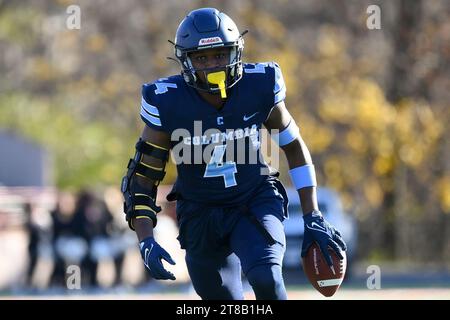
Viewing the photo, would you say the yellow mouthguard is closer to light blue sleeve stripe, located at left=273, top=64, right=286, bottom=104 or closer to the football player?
the football player

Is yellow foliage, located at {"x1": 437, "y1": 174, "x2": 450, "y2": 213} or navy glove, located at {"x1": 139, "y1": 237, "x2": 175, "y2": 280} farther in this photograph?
yellow foliage, located at {"x1": 437, "y1": 174, "x2": 450, "y2": 213}

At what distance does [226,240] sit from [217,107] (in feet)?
2.33

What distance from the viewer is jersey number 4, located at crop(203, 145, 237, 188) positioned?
19.5 feet

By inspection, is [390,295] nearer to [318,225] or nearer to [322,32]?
[318,225]

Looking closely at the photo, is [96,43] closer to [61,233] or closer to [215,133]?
[61,233]

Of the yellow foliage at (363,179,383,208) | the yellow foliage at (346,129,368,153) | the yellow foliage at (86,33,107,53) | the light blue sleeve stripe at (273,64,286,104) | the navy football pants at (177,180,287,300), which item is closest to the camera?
the navy football pants at (177,180,287,300)

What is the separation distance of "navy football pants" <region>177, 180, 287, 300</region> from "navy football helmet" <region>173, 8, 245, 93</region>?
0.63 m

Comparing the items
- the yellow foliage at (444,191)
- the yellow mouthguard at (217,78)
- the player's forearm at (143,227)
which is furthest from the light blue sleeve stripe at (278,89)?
the yellow foliage at (444,191)

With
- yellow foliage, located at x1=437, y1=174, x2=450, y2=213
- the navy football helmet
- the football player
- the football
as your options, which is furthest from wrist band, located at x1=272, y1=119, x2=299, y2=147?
yellow foliage, located at x1=437, y1=174, x2=450, y2=213

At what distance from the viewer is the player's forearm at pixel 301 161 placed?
19.9 feet

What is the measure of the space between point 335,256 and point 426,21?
1641 centimetres

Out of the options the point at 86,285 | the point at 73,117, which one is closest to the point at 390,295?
the point at 86,285

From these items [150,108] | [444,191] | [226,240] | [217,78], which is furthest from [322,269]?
[444,191]

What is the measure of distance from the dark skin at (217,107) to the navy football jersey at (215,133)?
43 millimetres
